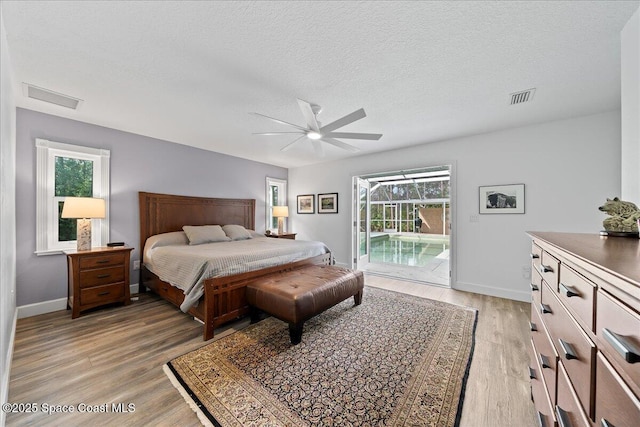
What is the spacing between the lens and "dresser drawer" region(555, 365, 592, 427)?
727 mm

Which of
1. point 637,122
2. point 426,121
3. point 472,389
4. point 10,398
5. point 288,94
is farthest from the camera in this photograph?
point 426,121

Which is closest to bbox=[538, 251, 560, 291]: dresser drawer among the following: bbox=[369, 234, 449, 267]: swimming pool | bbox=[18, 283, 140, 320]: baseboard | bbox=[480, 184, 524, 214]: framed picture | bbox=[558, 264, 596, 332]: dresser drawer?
bbox=[558, 264, 596, 332]: dresser drawer

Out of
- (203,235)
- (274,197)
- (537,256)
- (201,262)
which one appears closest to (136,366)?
(201,262)

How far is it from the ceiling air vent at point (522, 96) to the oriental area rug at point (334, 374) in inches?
97.8

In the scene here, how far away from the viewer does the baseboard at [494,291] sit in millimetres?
3324

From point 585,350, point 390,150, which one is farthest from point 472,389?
point 390,150

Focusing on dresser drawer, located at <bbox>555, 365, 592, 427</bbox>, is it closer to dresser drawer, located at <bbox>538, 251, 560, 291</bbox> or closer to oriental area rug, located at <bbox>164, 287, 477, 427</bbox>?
dresser drawer, located at <bbox>538, 251, 560, 291</bbox>

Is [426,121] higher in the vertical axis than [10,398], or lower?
higher

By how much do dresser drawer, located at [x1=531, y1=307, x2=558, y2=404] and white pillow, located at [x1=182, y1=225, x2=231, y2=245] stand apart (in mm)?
3969

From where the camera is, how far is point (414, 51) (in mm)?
1838

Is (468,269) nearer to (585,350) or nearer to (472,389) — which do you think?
(472,389)

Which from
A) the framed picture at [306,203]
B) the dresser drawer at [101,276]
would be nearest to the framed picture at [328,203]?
the framed picture at [306,203]

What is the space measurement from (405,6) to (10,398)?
357cm

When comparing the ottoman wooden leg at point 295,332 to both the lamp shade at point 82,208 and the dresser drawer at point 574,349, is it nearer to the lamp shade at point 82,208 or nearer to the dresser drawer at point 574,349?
the dresser drawer at point 574,349
